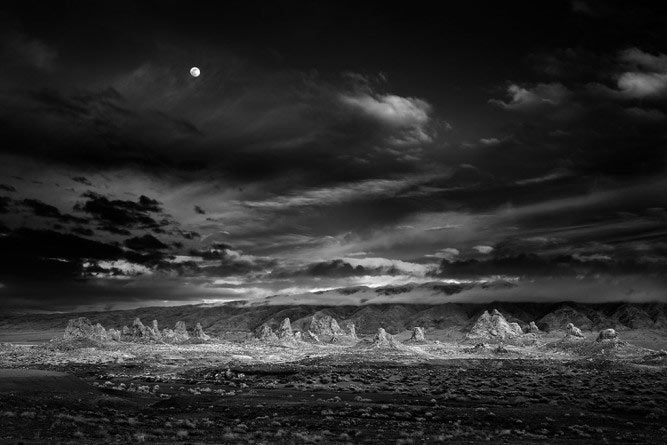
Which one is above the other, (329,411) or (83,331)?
(83,331)

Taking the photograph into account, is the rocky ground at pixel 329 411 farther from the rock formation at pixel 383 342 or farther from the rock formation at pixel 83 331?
the rock formation at pixel 83 331

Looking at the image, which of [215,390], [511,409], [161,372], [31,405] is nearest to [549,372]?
[511,409]

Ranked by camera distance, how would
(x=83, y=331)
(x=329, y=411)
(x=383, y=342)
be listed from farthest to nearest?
1. (x=383, y=342)
2. (x=83, y=331)
3. (x=329, y=411)

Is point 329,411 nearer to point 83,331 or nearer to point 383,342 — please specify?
point 383,342

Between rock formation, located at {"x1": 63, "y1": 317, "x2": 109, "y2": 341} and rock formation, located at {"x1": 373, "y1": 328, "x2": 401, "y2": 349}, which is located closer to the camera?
rock formation, located at {"x1": 63, "y1": 317, "x2": 109, "y2": 341}

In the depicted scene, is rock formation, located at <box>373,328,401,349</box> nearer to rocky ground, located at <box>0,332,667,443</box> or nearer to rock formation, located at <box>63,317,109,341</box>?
rocky ground, located at <box>0,332,667,443</box>

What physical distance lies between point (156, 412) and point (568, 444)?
3033cm

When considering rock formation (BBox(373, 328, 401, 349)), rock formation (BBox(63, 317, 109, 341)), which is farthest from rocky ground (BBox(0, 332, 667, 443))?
rock formation (BBox(63, 317, 109, 341))

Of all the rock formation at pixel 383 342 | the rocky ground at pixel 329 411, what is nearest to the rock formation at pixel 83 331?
the rock formation at pixel 383 342

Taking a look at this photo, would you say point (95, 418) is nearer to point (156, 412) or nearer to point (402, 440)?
point (156, 412)

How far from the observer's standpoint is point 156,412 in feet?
126

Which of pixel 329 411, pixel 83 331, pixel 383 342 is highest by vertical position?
pixel 83 331

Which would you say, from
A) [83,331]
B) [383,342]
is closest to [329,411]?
[383,342]

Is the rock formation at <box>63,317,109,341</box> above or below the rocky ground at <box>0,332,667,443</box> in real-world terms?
above
